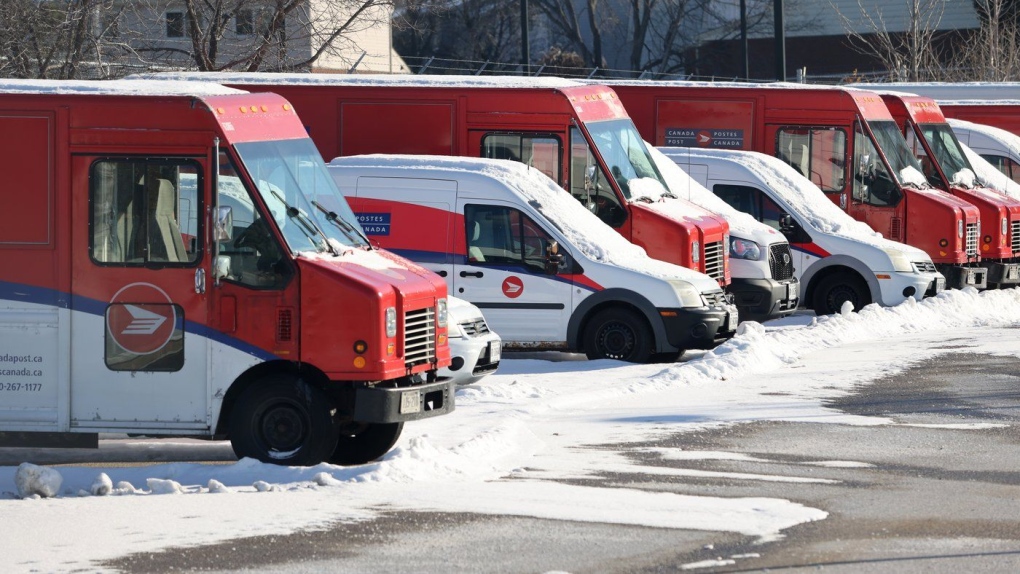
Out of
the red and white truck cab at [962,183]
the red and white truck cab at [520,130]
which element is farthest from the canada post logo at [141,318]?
the red and white truck cab at [962,183]

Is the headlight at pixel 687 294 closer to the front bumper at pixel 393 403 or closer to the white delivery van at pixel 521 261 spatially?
the white delivery van at pixel 521 261

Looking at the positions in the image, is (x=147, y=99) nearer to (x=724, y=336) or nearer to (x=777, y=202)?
(x=724, y=336)

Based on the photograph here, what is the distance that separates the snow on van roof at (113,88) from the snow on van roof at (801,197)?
10429 mm

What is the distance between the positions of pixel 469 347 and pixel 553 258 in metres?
2.65

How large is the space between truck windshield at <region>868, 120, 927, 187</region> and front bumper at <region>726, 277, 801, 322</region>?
3.84 metres

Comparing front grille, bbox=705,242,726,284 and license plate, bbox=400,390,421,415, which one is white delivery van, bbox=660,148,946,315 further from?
license plate, bbox=400,390,421,415

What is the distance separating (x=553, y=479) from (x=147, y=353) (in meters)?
2.68

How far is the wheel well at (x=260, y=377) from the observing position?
10266mm

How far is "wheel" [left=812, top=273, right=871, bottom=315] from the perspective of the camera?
65.5 ft

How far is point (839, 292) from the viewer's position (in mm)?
20109

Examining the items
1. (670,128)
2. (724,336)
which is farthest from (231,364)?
(670,128)

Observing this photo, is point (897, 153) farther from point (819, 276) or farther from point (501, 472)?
point (501, 472)

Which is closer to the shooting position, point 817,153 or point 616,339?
point 616,339

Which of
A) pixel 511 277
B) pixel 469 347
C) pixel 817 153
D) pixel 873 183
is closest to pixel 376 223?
pixel 511 277
